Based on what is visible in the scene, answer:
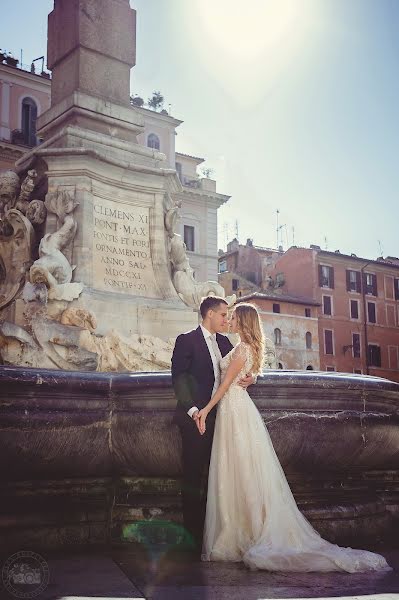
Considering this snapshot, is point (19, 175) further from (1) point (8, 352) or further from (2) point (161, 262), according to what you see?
(1) point (8, 352)

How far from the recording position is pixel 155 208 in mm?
8172

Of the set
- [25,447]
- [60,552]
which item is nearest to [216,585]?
[60,552]

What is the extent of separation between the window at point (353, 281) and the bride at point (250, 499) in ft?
148

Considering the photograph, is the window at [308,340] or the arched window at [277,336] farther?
the window at [308,340]

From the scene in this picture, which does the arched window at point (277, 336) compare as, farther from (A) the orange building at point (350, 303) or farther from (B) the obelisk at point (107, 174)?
(B) the obelisk at point (107, 174)

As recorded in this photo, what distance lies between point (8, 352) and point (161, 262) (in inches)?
86.9

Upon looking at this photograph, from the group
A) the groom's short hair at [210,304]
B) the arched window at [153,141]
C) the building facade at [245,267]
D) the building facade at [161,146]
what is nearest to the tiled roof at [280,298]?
the building facade at [245,267]

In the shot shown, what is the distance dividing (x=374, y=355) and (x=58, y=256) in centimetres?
4353

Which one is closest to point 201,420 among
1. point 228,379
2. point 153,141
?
point 228,379

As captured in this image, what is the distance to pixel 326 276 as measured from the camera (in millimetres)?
47156

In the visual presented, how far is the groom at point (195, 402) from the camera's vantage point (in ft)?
12.9

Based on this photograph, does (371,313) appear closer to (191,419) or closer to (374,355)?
(374,355)

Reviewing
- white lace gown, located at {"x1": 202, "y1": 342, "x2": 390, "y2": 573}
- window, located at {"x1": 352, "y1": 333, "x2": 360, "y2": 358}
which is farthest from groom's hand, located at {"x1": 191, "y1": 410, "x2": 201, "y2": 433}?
window, located at {"x1": 352, "y1": 333, "x2": 360, "y2": 358}

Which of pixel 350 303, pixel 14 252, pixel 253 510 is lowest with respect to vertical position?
pixel 253 510
